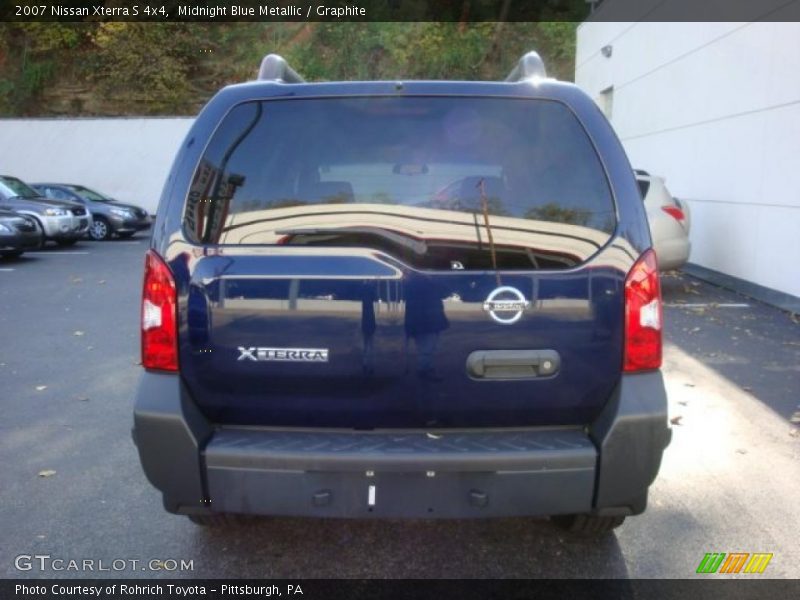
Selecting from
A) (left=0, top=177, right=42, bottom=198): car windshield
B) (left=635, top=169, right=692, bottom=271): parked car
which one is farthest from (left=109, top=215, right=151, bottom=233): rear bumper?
(left=635, top=169, right=692, bottom=271): parked car

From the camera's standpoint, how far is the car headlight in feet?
49.0

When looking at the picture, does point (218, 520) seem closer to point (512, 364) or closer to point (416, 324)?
point (416, 324)

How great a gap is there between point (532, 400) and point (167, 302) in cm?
145

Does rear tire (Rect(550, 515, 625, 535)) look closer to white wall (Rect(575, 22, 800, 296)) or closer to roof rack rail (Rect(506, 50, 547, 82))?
roof rack rail (Rect(506, 50, 547, 82))

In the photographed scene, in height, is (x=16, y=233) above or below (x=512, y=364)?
below

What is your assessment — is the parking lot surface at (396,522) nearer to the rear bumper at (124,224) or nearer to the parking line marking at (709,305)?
the parking line marking at (709,305)

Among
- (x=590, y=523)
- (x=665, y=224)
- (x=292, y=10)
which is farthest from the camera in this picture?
(x=292, y=10)

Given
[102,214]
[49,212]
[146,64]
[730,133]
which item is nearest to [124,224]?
[102,214]

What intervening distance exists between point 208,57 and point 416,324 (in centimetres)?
3184

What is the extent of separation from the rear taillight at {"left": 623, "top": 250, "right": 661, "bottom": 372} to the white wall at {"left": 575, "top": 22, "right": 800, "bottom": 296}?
6.96 meters

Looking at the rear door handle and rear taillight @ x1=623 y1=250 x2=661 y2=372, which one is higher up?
rear taillight @ x1=623 y1=250 x2=661 y2=372

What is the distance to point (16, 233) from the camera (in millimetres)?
13031

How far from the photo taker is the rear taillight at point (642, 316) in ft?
8.14

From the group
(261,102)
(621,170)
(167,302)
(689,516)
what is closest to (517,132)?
(621,170)
